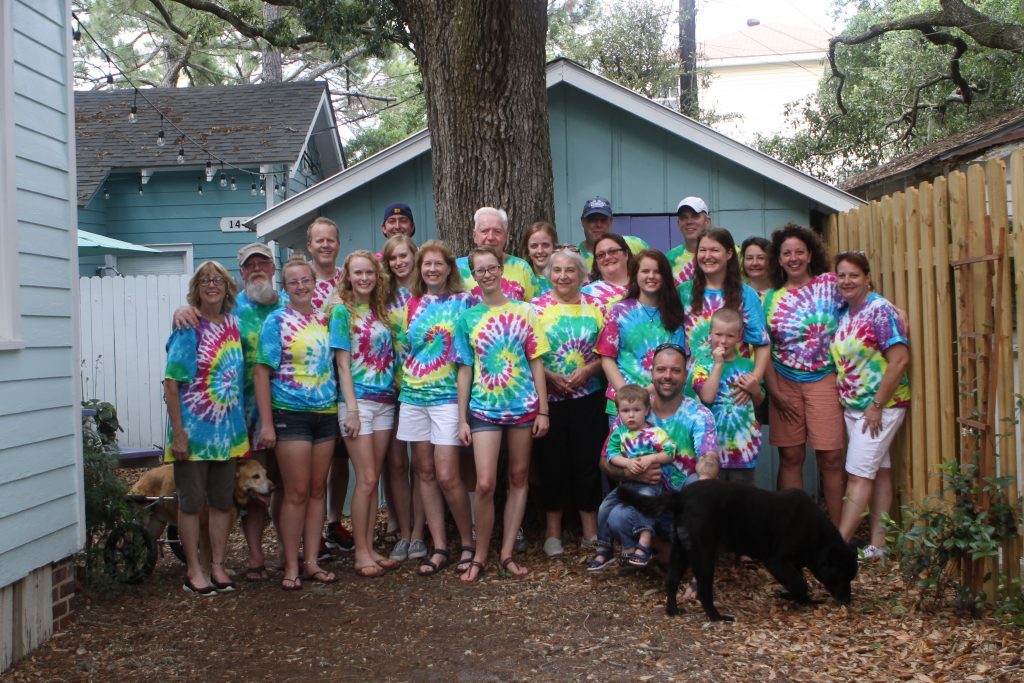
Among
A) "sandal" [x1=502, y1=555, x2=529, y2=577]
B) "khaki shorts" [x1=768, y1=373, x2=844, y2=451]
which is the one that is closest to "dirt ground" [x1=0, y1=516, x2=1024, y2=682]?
"sandal" [x1=502, y1=555, x2=529, y2=577]

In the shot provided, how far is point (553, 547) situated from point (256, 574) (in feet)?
6.09

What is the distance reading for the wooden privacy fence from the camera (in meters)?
4.41

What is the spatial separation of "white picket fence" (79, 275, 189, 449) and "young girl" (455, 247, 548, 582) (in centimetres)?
792

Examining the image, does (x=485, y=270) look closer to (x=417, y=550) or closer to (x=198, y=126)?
(x=417, y=550)

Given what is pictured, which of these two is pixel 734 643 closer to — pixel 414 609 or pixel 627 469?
pixel 627 469

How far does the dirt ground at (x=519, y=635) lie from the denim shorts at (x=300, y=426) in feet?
3.01

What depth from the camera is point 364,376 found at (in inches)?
229

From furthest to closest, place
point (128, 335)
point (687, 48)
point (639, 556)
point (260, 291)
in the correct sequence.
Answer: point (687, 48) < point (128, 335) < point (260, 291) < point (639, 556)

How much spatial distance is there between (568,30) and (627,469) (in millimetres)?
18270

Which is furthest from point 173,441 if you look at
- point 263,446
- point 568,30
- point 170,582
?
point 568,30

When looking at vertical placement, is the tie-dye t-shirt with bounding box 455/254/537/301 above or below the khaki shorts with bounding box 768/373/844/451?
above

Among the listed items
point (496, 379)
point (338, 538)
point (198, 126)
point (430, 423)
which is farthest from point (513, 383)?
point (198, 126)

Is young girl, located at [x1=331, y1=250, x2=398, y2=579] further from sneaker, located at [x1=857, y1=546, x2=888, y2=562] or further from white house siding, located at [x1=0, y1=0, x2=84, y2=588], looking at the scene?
sneaker, located at [x1=857, y1=546, x2=888, y2=562]

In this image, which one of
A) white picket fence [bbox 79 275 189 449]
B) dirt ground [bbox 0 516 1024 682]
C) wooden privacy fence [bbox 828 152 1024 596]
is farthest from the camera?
white picket fence [bbox 79 275 189 449]
